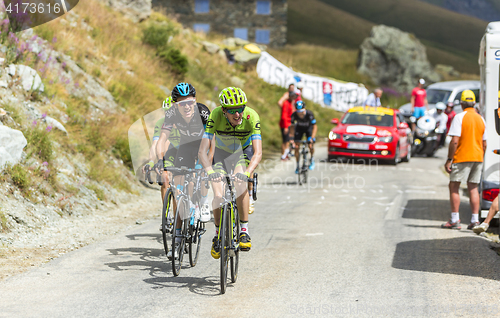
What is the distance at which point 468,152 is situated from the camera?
960cm

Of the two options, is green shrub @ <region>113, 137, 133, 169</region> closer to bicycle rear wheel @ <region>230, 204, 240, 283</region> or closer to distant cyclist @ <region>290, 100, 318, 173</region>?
distant cyclist @ <region>290, 100, 318, 173</region>

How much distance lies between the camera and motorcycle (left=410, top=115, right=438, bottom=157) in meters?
21.4

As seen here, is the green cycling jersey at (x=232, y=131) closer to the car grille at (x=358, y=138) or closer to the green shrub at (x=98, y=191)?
the green shrub at (x=98, y=191)

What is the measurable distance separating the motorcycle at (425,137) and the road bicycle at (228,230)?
16616mm

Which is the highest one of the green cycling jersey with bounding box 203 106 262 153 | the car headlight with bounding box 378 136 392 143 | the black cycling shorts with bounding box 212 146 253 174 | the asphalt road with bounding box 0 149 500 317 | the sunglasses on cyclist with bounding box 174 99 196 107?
the sunglasses on cyclist with bounding box 174 99 196 107

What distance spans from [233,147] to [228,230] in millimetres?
1046

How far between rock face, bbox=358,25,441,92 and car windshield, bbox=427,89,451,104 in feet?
58.7

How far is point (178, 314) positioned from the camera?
524cm

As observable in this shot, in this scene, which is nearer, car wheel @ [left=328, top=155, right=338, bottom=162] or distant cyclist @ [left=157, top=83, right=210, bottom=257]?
distant cyclist @ [left=157, top=83, right=210, bottom=257]

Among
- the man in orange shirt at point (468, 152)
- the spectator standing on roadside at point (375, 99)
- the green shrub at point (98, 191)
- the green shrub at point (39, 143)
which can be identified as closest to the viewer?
the man in orange shirt at point (468, 152)

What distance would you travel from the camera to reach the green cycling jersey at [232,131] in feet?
20.7

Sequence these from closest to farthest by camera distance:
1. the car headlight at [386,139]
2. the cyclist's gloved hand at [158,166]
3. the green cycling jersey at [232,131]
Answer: the green cycling jersey at [232,131] → the cyclist's gloved hand at [158,166] → the car headlight at [386,139]

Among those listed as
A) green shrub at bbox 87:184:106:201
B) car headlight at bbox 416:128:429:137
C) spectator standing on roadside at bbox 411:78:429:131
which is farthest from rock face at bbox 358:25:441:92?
green shrub at bbox 87:184:106:201

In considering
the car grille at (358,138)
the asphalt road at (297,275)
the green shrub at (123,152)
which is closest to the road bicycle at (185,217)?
the asphalt road at (297,275)
